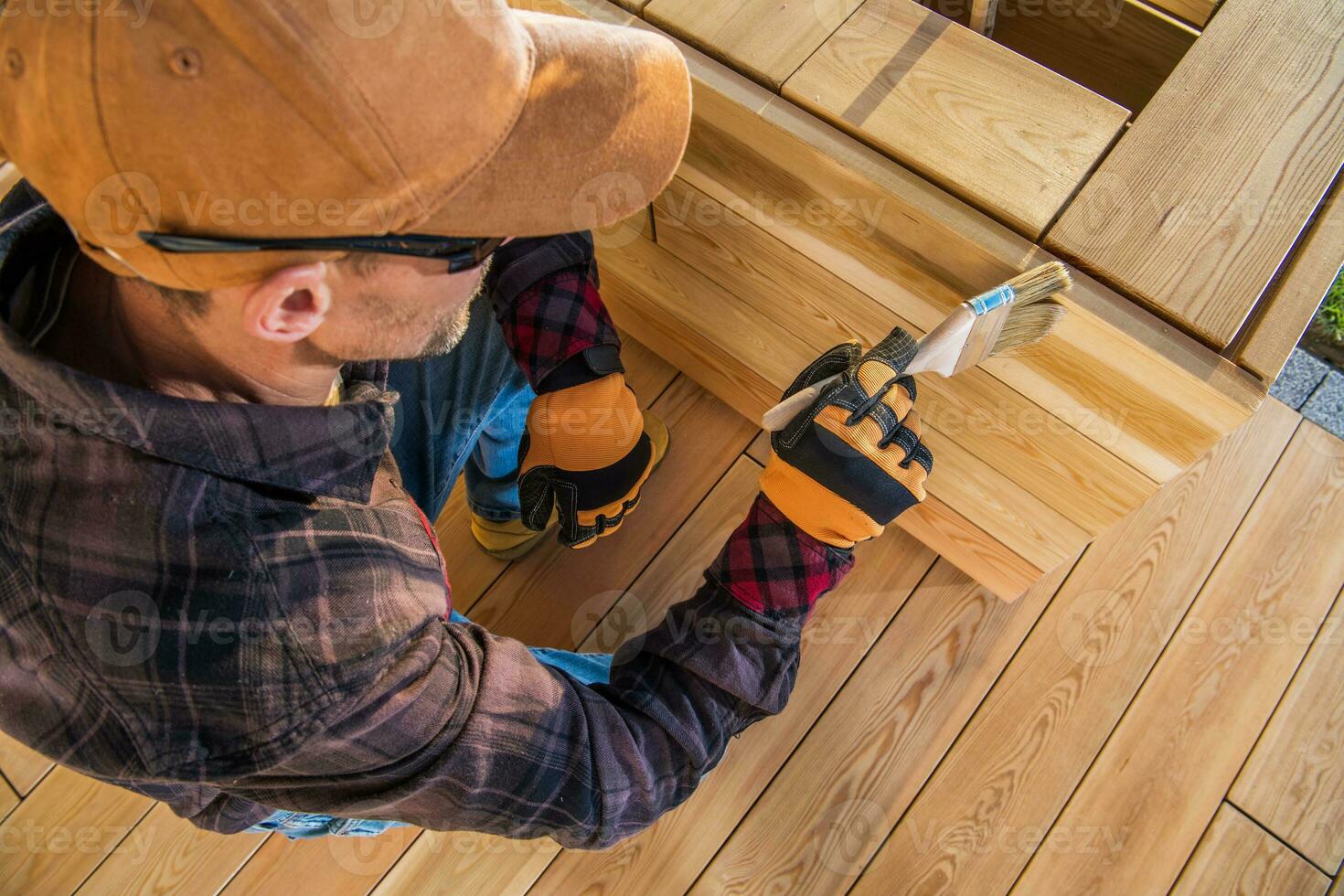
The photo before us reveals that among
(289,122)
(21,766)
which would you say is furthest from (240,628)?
(21,766)

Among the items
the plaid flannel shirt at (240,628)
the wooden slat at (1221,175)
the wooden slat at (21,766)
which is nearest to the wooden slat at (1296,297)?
the wooden slat at (1221,175)

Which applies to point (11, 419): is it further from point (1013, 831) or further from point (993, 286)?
point (1013, 831)

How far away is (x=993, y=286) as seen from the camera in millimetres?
871

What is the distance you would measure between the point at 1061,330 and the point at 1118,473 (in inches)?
9.5

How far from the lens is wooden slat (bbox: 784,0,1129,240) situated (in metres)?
0.84

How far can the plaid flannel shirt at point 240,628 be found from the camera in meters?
0.65

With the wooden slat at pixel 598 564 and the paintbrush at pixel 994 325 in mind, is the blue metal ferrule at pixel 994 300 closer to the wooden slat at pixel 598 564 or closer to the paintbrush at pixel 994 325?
the paintbrush at pixel 994 325

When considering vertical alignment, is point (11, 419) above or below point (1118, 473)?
above

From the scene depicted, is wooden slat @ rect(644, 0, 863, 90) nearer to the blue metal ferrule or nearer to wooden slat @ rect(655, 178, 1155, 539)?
wooden slat @ rect(655, 178, 1155, 539)

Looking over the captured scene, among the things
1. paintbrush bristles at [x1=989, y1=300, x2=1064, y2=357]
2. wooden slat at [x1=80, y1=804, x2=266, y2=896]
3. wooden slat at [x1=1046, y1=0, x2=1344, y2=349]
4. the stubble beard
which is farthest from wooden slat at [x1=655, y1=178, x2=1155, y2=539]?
wooden slat at [x1=80, y1=804, x2=266, y2=896]

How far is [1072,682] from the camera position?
1.37 m

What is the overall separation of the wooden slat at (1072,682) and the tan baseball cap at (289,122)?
3.56 feet

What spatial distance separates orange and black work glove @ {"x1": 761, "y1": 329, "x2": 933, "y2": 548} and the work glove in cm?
24

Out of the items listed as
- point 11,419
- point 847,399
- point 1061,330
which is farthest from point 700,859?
point 11,419
